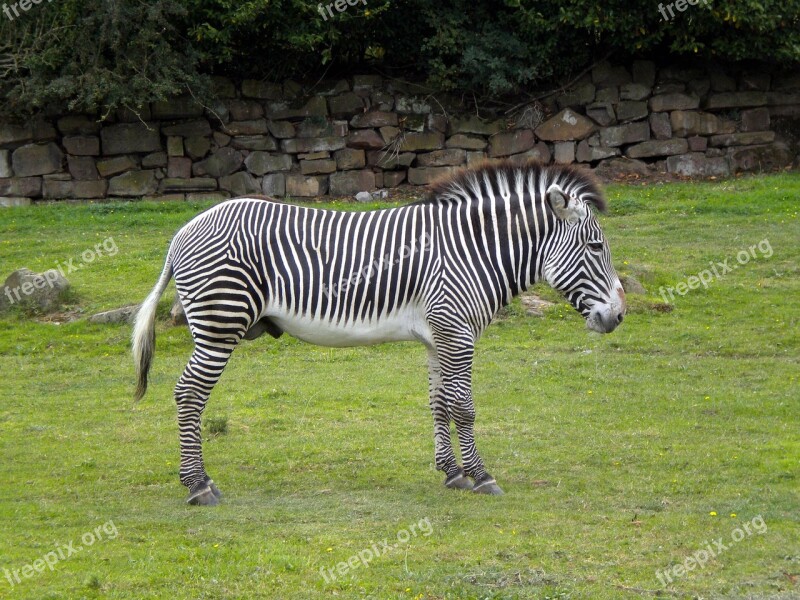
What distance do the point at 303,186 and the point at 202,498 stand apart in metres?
15.5

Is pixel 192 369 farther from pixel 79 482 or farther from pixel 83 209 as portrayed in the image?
pixel 83 209

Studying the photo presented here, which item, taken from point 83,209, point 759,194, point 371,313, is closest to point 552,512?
point 371,313

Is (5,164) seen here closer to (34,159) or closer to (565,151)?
(34,159)

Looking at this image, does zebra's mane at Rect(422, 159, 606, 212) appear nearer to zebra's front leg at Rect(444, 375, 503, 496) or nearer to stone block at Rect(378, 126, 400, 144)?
zebra's front leg at Rect(444, 375, 503, 496)

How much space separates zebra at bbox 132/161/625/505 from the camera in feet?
28.1

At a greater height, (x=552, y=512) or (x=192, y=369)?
(x=192, y=369)

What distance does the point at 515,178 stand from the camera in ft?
30.1

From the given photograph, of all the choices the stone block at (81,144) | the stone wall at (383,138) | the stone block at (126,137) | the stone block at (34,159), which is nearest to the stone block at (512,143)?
the stone wall at (383,138)

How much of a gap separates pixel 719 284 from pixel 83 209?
1327cm

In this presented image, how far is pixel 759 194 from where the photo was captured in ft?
69.0

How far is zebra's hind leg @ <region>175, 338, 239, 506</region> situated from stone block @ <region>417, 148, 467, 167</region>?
15.4 meters

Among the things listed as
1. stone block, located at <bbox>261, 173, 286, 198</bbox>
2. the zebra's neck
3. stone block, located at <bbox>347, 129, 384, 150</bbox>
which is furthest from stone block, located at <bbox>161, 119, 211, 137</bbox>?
the zebra's neck

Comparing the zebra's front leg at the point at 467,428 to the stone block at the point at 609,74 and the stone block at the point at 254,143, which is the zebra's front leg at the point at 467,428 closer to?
the stone block at the point at 254,143

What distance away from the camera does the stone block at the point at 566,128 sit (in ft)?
76.5
